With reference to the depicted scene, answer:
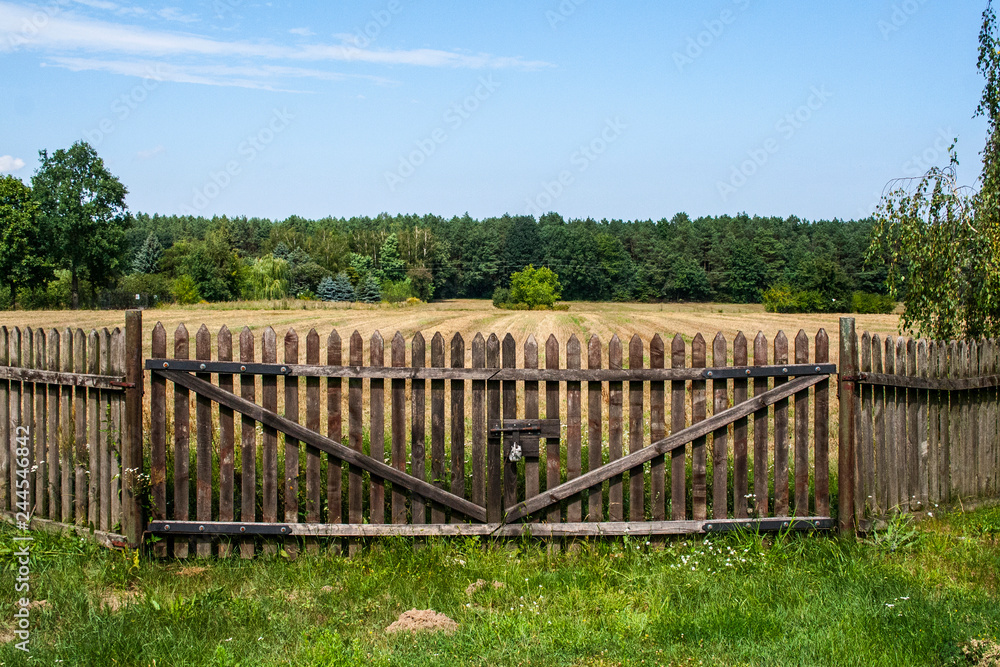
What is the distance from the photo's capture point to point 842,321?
6.11m

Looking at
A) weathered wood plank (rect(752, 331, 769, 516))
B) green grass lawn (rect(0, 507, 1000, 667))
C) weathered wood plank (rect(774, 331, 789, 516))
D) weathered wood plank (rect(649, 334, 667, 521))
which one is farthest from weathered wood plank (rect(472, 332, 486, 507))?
weathered wood plank (rect(774, 331, 789, 516))

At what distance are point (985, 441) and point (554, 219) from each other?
415 feet

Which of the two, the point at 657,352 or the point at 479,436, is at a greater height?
the point at 657,352

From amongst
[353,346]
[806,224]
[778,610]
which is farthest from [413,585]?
[806,224]

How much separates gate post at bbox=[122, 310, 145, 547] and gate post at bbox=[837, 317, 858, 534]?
5.48 meters

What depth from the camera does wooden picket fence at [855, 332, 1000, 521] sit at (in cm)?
629

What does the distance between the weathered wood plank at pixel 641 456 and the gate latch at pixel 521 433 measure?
33 centimetres

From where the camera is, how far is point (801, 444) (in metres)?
6.17

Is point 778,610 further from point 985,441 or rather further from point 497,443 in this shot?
point 985,441

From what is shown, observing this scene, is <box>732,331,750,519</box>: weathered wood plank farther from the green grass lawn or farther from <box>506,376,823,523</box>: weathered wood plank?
the green grass lawn

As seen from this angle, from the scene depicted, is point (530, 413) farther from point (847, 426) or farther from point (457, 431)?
point (847, 426)

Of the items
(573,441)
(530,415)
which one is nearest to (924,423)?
(573,441)
